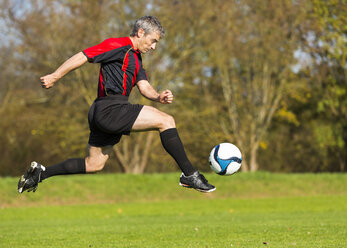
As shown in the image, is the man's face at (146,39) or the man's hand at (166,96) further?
the man's face at (146,39)

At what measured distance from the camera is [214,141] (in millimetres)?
32969

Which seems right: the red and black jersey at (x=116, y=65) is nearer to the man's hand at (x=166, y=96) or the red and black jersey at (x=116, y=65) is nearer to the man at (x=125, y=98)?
the man at (x=125, y=98)

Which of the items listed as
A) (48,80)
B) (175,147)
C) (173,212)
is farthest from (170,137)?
(173,212)

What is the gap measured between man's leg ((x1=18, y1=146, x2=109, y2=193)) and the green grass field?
6.16 ft

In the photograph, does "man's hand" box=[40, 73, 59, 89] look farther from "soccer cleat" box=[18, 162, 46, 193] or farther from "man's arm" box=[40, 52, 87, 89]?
"soccer cleat" box=[18, 162, 46, 193]

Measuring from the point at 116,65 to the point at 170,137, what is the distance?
1137 mm

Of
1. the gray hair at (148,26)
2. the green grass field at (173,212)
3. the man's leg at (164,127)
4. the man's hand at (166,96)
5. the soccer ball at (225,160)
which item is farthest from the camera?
the green grass field at (173,212)

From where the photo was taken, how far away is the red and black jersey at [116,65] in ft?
21.2

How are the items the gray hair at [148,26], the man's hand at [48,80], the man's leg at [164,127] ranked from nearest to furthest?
the man's hand at [48,80], the man's leg at [164,127], the gray hair at [148,26]

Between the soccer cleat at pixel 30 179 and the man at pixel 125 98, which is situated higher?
the man at pixel 125 98

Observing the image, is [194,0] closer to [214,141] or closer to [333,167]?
[214,141]

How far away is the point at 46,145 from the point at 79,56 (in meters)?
26.4

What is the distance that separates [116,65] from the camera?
257 inches

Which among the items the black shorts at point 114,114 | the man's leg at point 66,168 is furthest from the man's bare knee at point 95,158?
the black shorts at point 114,114
